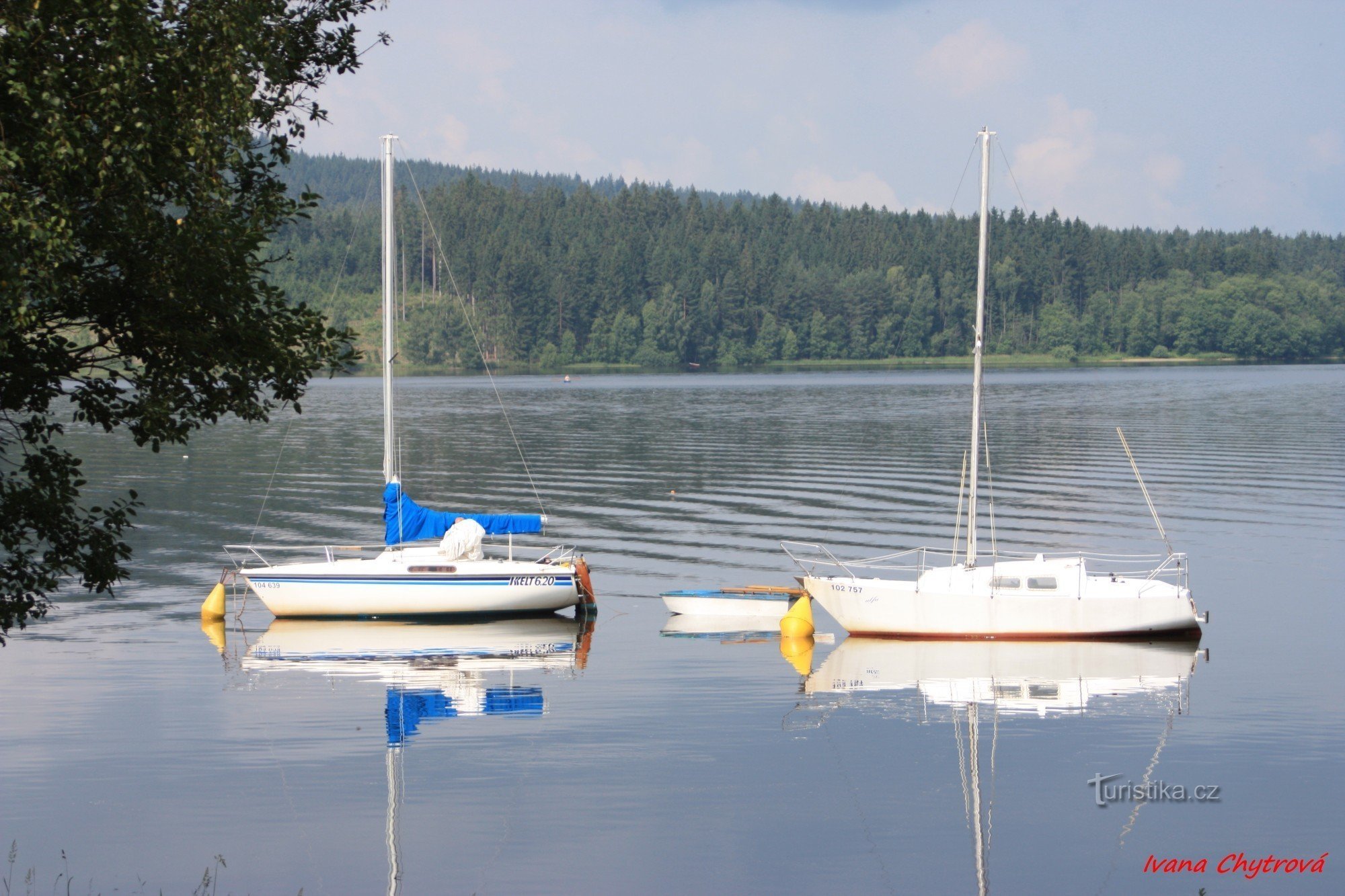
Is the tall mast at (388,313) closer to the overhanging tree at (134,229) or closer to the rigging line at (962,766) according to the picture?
the rigging line at (962,766)

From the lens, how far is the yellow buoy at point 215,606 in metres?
38.2

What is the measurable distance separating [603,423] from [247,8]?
102m

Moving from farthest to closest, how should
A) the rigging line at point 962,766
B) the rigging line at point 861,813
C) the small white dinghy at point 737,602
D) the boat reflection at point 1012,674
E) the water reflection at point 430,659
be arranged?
the small white dinghy at point 737,602
the boat reflection at point 1012,674
the water reflection at point 430,659
the rigging line at point 962,766
the rigging line at point 861,813

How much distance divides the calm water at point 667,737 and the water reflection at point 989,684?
126 mm

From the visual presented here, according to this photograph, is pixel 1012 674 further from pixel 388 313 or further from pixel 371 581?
pixel 388 313

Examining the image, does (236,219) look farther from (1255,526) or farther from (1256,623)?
(1255,526)

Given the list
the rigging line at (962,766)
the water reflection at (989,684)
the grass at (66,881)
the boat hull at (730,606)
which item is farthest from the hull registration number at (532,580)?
the grass at (66,881)

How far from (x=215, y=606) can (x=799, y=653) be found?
16.4 meters

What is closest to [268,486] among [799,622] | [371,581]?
[371,581]

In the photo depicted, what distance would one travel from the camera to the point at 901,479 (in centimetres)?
7144

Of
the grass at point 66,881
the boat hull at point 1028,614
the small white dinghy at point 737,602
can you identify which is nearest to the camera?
the grass at point 66,881

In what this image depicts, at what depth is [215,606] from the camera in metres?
38.3

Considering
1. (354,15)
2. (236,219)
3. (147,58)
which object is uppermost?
(354,15)

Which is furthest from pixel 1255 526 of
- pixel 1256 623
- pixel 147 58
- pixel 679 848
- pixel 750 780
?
pixel 147 58
